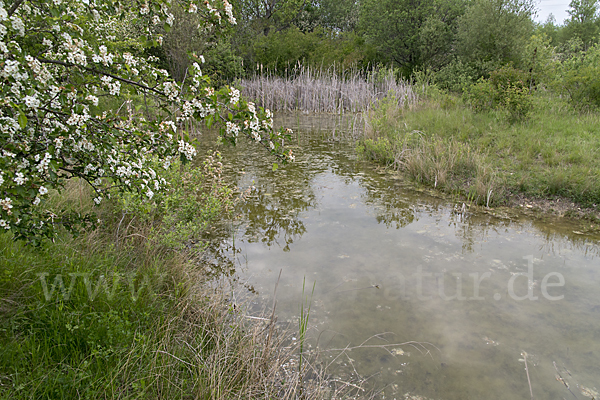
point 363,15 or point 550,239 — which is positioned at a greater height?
point 363,15

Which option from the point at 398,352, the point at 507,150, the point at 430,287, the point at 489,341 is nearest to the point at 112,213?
the point at 398,352

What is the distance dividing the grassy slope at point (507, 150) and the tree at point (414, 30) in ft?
38.5

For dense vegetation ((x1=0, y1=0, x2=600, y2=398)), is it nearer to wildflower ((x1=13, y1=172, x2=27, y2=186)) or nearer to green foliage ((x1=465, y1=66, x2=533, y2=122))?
wildflower ((x1=13, y1=172, x2=27, y2=186))

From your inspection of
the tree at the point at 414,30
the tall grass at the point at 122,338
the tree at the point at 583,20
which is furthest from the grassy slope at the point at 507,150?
the tree at the point at 583,20

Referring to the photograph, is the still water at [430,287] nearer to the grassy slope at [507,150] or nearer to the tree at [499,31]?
the grassy slope at [507,150]

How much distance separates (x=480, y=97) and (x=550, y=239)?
16.5 ft

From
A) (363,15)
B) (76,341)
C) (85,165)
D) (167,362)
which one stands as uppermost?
(363,15)

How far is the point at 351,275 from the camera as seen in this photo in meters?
3.32

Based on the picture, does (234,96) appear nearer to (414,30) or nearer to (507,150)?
(507,150)

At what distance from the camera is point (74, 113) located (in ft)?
5.48

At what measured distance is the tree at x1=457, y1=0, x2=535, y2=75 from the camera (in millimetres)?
15461

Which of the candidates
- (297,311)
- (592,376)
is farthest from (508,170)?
(297,311)

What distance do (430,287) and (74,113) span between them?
9.35 feet

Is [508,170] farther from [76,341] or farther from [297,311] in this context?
[76,341]
